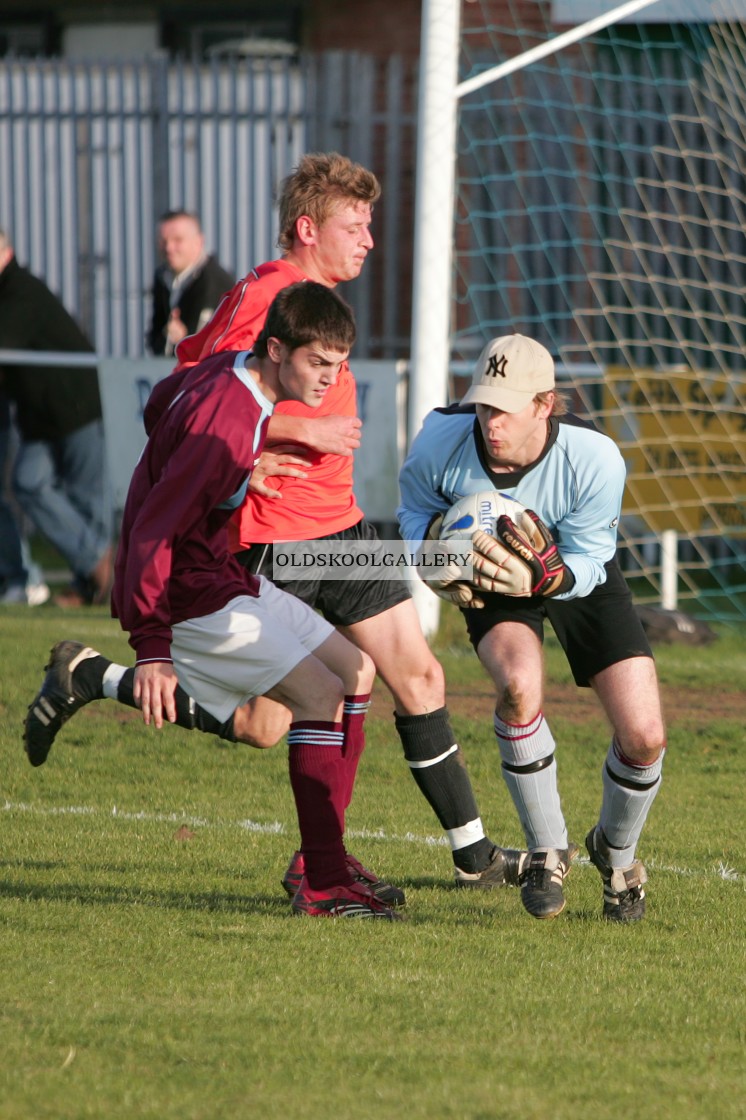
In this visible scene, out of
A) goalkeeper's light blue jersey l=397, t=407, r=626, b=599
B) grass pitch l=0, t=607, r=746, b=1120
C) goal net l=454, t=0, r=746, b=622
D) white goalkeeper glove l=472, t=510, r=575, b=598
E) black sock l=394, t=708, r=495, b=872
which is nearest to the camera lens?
grass pitch l=0, t=607, r=746, b=1120

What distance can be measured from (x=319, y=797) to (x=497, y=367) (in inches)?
53.0

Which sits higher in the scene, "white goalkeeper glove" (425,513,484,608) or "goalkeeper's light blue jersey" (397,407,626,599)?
"goalkeeper's light blue jersey" (397,407,626,599)

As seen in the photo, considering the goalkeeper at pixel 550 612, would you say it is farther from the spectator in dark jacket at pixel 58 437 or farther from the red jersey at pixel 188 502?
the spectator in dark jacket at pixel 58 437

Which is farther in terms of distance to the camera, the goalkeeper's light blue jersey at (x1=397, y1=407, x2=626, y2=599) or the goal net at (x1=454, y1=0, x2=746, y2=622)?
the goal net at (x1=454, y1=0, x2=746, y2=622)

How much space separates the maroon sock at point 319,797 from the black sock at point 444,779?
0.48m

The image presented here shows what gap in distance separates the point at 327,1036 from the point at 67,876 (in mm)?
1776

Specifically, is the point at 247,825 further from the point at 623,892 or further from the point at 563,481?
the point at 563,481

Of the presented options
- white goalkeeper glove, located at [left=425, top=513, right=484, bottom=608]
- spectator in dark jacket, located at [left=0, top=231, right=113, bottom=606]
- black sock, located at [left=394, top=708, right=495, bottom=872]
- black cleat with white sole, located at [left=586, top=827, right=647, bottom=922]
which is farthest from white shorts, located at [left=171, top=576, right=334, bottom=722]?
spectator in dark jacket, located at [left=0, top=231, right=113, bottom=606]

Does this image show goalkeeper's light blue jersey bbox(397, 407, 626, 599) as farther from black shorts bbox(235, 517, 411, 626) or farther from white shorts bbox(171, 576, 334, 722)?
white shorts bbox(171, 576, 334, 722)

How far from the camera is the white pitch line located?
5.36 meters

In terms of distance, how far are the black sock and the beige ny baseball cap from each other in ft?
3.59

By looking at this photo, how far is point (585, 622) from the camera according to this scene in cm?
480

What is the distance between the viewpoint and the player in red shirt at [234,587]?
421 cm

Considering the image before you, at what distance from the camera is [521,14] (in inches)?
606
